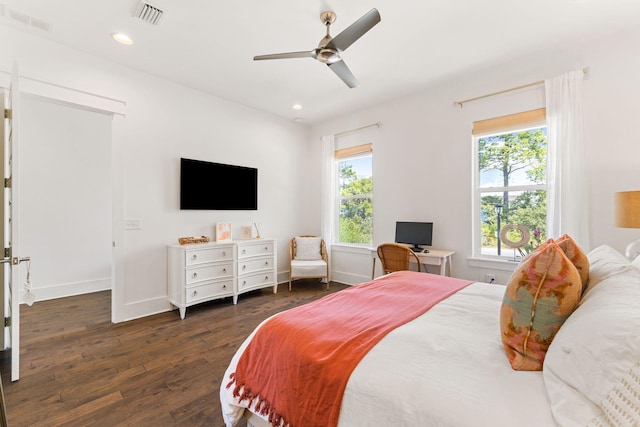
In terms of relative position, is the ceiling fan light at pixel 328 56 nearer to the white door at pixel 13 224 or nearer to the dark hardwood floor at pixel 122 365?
the white door at pixel 13 224

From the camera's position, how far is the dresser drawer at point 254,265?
381 cm

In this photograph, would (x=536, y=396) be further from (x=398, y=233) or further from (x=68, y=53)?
(x=68, y=53)

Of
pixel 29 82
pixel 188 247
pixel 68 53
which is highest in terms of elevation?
pixel 68 53

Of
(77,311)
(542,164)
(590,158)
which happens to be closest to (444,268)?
(542,164)

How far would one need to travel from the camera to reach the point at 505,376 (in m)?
0.92

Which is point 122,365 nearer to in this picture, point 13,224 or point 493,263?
point 13,224

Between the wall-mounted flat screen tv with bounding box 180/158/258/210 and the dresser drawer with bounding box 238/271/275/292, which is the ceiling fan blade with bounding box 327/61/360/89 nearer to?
the wall-mounted flat screen tv with bounding box 180/158/258/210

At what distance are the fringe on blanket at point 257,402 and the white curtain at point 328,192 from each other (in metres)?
3.47

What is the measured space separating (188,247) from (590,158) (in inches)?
169

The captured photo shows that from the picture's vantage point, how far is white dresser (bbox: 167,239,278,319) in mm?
3266

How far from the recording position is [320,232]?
5012mm

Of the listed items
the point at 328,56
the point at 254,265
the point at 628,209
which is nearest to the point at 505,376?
the point at 628,209

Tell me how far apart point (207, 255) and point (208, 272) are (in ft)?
0.70

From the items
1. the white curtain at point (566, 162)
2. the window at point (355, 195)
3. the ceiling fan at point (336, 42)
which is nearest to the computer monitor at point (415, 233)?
the window at point (355, 195)
